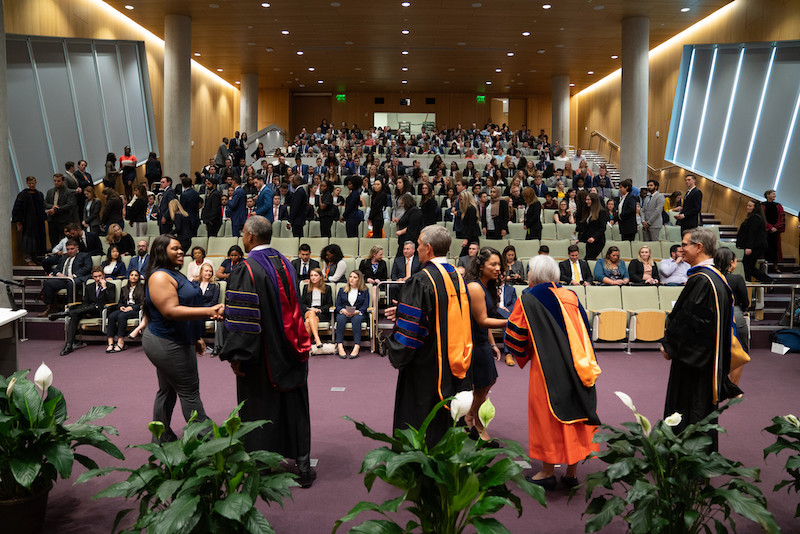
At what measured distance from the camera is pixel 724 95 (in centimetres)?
Answer: 1563

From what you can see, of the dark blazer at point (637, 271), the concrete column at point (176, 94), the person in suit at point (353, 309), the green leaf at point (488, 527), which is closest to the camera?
the green leaf at point (488, 527)

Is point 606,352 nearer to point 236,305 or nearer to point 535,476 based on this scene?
point 535,476

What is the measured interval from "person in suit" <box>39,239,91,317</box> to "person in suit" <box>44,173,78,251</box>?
2373 millimetres

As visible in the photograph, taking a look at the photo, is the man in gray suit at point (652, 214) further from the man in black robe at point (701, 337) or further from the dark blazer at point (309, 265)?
the man in black robe at point (701, 337)

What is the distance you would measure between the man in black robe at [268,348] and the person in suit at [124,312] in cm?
473

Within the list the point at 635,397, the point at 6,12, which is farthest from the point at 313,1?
the point at 635,397

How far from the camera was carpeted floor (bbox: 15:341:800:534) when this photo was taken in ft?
11.3

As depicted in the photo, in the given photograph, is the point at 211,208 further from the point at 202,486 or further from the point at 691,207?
the point at 202,486

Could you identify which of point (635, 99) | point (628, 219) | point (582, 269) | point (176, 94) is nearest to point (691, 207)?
point (628, 219)

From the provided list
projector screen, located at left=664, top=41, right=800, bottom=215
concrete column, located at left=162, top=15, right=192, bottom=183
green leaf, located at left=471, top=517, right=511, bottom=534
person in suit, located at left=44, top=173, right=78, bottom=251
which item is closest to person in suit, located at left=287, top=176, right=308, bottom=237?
person in suit, located at left=44, top=173, right=78, bottom=251

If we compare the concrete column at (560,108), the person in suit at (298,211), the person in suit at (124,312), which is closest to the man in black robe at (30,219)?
the person in suit at (124,312)

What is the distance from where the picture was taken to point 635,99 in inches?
608

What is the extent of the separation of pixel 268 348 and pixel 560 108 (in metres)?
23.6

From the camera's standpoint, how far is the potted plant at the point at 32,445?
9.85 feet
